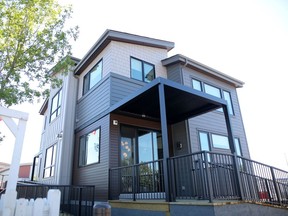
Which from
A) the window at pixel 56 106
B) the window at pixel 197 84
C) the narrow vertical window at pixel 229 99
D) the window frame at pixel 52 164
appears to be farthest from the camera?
the narrow vertical window at pixel 229 99

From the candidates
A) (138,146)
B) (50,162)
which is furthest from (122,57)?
(50,162)

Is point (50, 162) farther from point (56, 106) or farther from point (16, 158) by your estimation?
point (16, 158)

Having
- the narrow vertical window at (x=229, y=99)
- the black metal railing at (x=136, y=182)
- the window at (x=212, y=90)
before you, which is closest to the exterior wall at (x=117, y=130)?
the black metal railing at (x=136, y=182)

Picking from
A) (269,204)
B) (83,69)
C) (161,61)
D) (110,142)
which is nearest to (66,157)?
(110,142)

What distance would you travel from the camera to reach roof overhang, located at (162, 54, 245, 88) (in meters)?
10.1

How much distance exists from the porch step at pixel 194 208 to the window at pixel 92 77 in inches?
202

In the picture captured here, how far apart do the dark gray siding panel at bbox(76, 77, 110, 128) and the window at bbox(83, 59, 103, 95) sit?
374mm

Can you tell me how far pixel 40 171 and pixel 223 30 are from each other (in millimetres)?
11937

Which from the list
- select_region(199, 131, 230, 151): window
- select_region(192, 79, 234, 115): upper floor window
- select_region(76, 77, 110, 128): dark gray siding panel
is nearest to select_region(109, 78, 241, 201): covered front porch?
select_region(76, 77, 110, 128): dark gray siding panel

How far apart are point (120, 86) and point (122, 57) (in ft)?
4.50

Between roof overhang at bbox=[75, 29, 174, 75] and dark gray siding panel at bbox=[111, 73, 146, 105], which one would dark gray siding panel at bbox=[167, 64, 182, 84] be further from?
dark gray siding panel at bbox=[111, 73, 146, 105]

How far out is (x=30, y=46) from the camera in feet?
23.1

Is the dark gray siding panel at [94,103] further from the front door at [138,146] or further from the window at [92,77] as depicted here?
the front door at [138,146]

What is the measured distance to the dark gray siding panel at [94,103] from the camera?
814 cm
